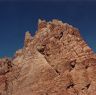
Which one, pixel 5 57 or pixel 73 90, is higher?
pixel 5 57

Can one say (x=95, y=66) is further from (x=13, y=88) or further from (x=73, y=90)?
(x=13, y=88)

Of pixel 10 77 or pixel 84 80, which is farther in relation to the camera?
pixel 10 77

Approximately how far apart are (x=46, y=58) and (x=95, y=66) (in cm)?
1009

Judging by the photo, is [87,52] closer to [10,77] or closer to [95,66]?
[95,66]

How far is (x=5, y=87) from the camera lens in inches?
4080

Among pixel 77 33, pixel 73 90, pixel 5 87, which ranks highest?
pixel 77 33

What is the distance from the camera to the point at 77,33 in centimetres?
10581

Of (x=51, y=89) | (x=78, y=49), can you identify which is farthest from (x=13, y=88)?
(x=78, y=49)

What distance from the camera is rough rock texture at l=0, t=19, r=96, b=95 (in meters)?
97.6

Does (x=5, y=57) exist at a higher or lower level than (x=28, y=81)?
higher

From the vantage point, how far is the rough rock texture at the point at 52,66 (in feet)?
320

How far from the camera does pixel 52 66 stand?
99938 millimetres

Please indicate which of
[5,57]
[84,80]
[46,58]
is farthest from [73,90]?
[5,57]

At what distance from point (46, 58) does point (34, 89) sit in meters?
7.16
